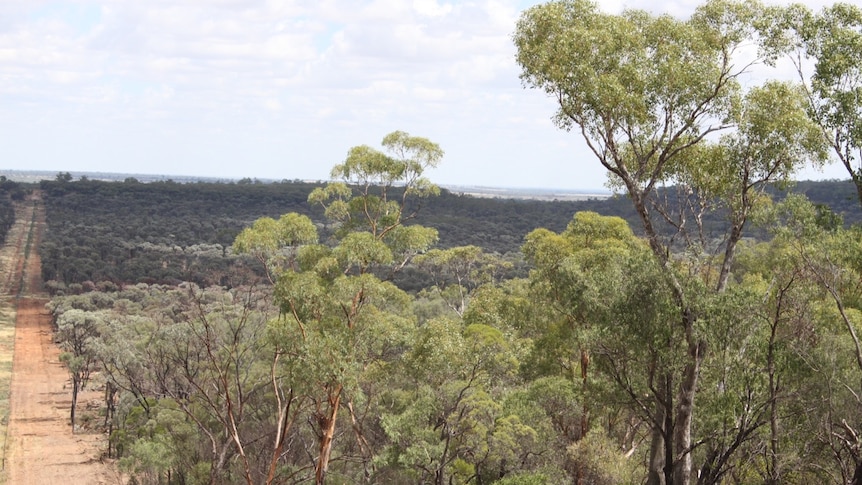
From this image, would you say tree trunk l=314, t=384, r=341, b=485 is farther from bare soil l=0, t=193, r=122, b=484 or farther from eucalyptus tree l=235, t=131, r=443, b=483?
bare soil l=0, t=193, r=122, b=484

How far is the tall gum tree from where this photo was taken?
11531mm

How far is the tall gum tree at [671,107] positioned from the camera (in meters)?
11.5

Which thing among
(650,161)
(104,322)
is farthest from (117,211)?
(650,161)

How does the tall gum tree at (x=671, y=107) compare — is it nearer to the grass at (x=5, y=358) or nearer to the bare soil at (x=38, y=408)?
the bare soil at (x=38, y=408)

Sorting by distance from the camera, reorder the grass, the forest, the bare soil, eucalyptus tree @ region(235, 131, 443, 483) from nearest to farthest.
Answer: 1. the forest
2. eucalyptus tree @ region(235, 131, 443, 483)
3. the bare soil
4. the grass

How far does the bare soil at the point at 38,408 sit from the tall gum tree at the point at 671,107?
21.6 m

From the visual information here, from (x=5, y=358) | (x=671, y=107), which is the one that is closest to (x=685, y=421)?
(x=671, y=107)

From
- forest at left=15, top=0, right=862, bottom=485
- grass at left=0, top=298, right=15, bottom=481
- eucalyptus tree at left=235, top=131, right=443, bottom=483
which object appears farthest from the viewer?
grass at left=0, top=298, right=15, bottom=481

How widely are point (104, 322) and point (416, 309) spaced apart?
1703 cm

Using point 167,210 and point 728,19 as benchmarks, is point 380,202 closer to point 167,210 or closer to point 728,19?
point 728,19

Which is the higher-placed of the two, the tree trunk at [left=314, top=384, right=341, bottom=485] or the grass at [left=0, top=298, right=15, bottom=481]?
the tree trunk at [left=314, top=384, right=341, bottom=485]

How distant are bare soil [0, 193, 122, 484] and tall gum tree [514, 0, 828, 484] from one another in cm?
2163

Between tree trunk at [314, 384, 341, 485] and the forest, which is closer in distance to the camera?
the forest

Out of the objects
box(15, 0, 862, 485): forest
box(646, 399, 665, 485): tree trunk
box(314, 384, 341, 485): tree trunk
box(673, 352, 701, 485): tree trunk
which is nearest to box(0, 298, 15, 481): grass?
box(15, 0, 862, 485): forest
